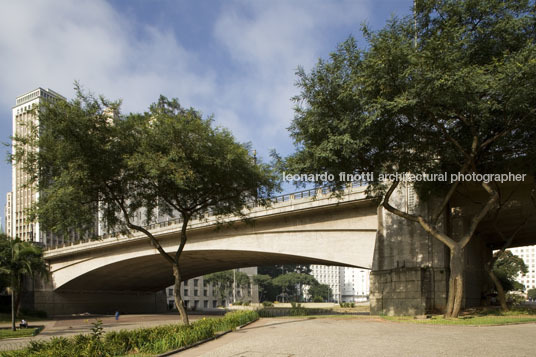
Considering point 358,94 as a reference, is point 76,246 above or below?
below

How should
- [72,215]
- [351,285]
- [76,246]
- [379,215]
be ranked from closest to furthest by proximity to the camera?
[72,215]
[379,215]
[76,246]
[351,285]

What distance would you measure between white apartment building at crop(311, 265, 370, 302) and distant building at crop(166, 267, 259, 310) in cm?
5471

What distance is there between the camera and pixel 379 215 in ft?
89.4

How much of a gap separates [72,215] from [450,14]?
1899 centimetres

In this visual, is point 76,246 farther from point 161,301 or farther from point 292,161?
point 292,161

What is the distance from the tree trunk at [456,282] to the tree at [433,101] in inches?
→ 1.9

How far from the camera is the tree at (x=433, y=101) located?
57.9 feet

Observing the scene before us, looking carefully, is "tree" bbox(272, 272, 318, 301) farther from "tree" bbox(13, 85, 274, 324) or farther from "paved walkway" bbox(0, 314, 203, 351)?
"tree" bbox(13, 85, 274, 324)

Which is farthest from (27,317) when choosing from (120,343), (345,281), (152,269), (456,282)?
(345,281)

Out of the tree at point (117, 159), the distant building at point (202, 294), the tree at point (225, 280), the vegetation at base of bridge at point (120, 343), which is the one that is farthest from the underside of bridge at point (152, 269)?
the tree at point (225, 280)

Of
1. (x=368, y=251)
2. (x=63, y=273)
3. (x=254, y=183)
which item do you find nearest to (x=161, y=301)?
(x=63, y=273)

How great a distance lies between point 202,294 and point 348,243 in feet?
265

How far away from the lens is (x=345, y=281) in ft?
597

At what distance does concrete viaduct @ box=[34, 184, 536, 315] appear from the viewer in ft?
81.6
